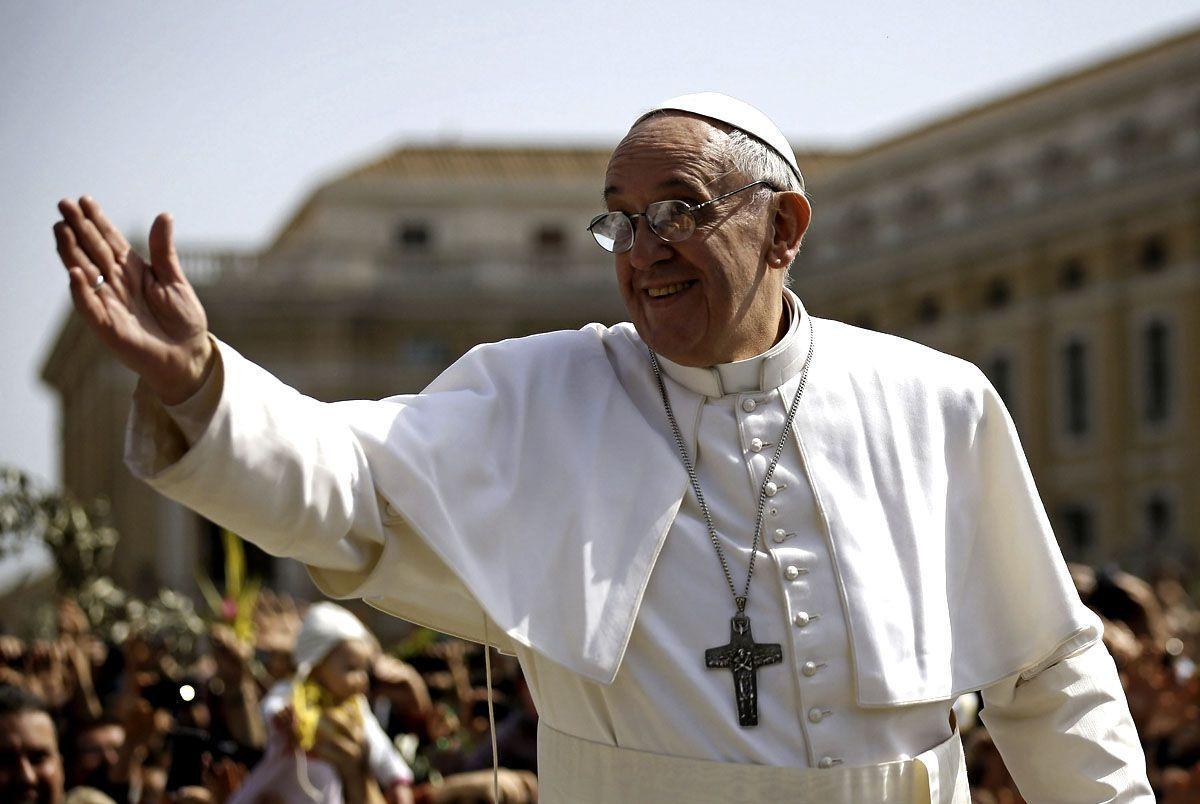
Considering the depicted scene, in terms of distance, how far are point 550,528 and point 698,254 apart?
450 mm

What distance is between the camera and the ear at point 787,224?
2963 millimetres

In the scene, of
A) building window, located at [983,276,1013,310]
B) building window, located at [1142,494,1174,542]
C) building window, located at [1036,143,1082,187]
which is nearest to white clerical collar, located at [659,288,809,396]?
building window, located at [1142,494,1174,542]

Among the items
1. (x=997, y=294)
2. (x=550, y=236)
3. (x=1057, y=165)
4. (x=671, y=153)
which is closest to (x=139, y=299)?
(x=671, y=153)

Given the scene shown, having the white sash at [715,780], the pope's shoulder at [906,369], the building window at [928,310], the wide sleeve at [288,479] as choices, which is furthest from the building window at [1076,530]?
the wide sleeve at [288,479]

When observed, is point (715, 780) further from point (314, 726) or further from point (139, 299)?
point (314, 726)

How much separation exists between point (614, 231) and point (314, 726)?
130 inches

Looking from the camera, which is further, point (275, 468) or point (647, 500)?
point (647, 500)

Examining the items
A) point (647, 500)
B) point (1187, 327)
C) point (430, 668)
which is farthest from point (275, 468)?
point (1187, 327)

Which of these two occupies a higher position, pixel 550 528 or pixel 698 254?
pixel 698 254

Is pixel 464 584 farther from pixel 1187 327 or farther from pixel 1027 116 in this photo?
pixel 1027 116

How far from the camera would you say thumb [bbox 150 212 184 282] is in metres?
2.26

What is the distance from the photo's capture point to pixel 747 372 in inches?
117

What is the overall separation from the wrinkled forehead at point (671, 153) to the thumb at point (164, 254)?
2.52ft

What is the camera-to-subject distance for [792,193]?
2982 mm
